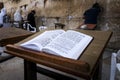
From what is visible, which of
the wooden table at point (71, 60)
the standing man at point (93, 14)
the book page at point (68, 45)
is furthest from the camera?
the standing man at point (93, 14)

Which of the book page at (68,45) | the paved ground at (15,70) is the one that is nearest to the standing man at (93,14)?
the paved ground at (15,70)

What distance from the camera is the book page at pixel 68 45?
3.41 ft

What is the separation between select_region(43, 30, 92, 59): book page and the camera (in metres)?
1.04

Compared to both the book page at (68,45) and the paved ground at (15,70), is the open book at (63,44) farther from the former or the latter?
the paved ground at (15,70)

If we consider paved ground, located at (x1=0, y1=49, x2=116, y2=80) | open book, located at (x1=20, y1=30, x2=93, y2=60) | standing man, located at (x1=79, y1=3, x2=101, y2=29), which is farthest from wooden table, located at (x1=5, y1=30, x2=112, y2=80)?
standing man, located at (x1=79, y1=3, x2=101, y2=29)

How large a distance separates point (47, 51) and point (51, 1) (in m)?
6.06

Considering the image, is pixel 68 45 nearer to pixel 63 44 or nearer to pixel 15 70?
pixel 63 44

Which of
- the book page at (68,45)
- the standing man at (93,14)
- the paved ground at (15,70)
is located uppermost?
the standing man at (93,14)

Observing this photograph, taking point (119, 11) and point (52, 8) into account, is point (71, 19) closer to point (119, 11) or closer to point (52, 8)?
point (52, 8)

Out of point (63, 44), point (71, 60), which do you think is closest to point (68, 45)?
point (63, 44)

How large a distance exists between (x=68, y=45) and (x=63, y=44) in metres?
0.03

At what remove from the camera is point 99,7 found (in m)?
4.66

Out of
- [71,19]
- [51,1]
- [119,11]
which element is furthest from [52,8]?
[119,11]

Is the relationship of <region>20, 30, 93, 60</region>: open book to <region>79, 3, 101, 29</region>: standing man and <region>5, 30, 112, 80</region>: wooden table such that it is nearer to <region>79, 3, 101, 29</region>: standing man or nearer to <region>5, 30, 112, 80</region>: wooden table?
<region>5, 30, 112, 80</region>: wooden table
